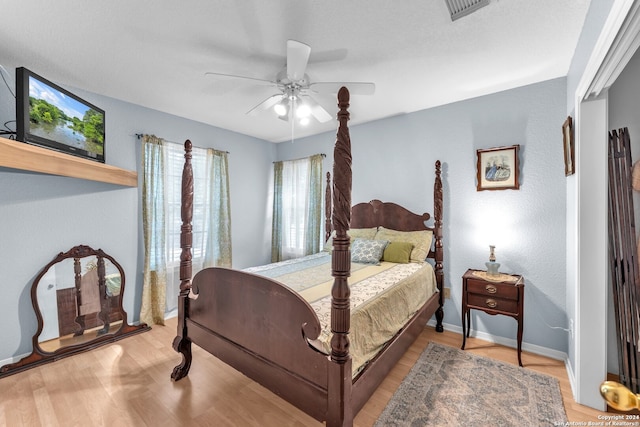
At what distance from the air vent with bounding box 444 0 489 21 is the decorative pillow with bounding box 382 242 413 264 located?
210 centimetres

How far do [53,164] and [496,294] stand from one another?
12.5ft

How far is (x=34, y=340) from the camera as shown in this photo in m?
2.44

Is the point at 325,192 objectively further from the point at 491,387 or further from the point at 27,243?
the point at 27,243

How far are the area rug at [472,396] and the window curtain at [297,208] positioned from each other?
2279mm

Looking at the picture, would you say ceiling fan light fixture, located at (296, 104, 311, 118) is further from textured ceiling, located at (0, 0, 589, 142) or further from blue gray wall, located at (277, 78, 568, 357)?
blue gray wall, located at (277, 78, 568, 357)

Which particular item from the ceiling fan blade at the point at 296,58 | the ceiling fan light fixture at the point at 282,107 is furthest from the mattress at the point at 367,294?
the ceiling fan blade at the point at 296,58

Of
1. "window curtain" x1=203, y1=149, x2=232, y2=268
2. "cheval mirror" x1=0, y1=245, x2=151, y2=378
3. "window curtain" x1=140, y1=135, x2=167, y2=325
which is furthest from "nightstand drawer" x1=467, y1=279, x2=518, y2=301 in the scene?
"cheval mirror" x1=0, y1=245, x2=151, y2=378

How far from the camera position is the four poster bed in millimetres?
1349

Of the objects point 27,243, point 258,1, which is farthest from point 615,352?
point 27,243

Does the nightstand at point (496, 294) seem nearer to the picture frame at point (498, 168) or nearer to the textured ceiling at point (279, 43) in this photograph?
the picture frame at point (498, 168)

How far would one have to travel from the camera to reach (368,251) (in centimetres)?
309

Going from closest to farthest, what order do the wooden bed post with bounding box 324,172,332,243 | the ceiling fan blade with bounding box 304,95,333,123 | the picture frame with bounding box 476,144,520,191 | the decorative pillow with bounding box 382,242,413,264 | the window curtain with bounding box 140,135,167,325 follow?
the ceiling fan blade with bounding box 304,95,333,123 < the picture frame with bounding box 476,144,520,191 < the decorative pillow with bounding box 382,242,413,264 < the window curtain with bounding box 140,135,167,325 < the wooden bed post with bounding box 324,172,332,243

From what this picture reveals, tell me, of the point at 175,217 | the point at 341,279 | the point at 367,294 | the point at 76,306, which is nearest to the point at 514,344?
the point at 367,294

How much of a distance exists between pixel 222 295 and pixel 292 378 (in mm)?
754
